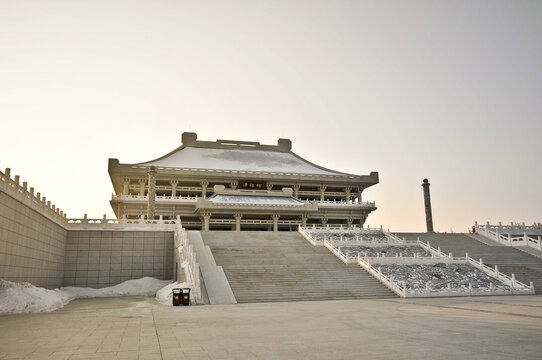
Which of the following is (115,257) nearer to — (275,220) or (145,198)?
(145,198)

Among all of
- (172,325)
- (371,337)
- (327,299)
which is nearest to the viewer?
(371,337)

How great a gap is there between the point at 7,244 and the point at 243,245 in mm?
16297

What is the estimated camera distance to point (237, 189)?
5366cm

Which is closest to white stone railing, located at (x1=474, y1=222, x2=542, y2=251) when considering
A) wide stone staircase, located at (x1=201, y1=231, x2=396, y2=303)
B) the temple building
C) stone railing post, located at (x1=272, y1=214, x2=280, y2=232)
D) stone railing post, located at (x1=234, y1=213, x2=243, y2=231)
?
the temple building

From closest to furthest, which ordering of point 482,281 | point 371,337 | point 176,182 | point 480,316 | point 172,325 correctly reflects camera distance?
point 371,337 < point 172,325 < point 480,316 < point 482,281 < point 176,182

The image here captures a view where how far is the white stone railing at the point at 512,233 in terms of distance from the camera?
3438 cm

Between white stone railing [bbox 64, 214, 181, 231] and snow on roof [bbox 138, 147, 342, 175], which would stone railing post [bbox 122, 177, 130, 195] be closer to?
snow on roof [bbox 138, 147, 342, 175]

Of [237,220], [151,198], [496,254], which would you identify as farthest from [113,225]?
[496,254]

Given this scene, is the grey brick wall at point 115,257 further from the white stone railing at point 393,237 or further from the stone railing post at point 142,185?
the stone railing post at point 142,185

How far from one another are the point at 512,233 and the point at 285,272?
95.3 feet

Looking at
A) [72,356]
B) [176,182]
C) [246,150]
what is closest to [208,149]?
[246,150]

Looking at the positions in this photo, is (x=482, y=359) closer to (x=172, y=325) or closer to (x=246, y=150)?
(x=172, y=325)

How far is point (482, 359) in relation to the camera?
7.05 metres

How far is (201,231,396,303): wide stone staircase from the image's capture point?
21.6 metres
